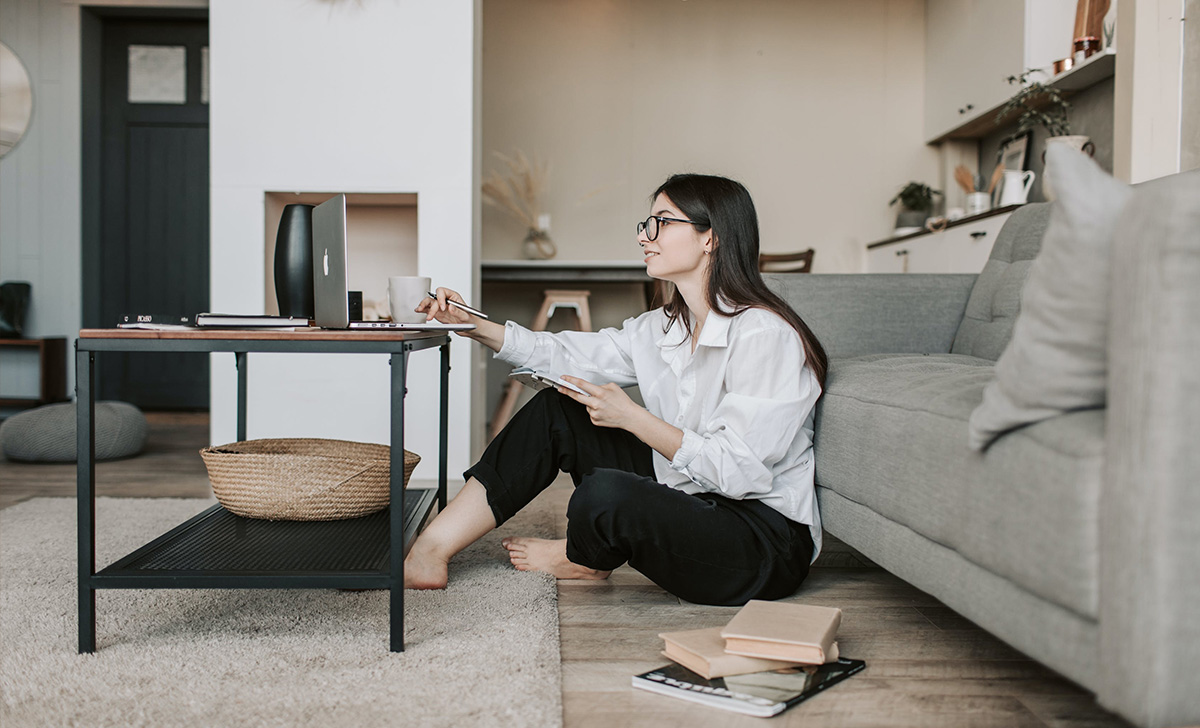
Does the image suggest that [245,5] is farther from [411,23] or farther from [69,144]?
[69,144]

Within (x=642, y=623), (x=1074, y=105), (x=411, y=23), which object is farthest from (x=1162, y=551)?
(x=1074, y=105)

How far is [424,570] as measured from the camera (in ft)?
5.72

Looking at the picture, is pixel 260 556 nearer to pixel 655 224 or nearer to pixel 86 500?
pixel 86 500

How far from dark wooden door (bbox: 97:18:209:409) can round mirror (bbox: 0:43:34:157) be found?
376 mm

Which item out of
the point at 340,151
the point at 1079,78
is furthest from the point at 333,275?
the point at 1079,78

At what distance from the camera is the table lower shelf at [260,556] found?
4.48 ft

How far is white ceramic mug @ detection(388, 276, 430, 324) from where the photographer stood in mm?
1734

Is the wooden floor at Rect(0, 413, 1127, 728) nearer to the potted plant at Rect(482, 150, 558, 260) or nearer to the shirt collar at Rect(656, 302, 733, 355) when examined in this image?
the shirt collar at Rect(656, 302, 733, 355)

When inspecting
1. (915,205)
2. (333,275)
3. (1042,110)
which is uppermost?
(1042,110)

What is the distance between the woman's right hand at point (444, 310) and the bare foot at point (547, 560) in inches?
19.6

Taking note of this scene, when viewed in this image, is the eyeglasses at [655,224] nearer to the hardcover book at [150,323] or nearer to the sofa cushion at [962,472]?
the sofa cushion at [962,472]

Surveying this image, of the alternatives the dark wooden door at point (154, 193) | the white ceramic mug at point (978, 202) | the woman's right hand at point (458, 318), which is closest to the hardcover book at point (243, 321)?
the woman's right hand at point (458, 318)

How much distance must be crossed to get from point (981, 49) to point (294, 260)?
3.85 m

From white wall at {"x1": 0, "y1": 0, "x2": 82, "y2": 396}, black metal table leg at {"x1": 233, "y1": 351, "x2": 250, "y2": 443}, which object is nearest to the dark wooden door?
white wall at {"x1": 0, "y1": 0, "x2": 82, "y2": 396}
